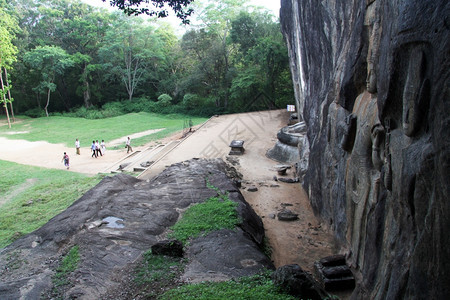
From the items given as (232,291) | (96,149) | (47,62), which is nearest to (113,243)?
(232,291)

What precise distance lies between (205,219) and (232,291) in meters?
3.76

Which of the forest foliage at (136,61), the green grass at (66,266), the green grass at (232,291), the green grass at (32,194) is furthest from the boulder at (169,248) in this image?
the forest foliage at (136,61)

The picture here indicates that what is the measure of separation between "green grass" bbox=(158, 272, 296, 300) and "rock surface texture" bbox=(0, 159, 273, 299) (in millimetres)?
466

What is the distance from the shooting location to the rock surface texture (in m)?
6.62

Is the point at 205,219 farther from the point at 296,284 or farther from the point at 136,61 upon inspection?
the point at 136,61

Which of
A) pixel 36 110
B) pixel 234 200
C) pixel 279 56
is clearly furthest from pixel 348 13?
pixel 36 110

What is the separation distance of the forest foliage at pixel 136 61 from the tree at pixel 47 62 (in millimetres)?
90

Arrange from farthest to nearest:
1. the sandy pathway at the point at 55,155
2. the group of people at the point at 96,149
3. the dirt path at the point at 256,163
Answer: the group of people at the point at 96,149 → the sandy pathway at the point at 55,155 → the dirt path at the point at 256,163

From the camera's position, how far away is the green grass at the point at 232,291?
18.9ft

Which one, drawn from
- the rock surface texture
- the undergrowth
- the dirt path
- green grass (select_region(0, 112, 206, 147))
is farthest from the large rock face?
green grass (select_region(0, 112, 206, 147))

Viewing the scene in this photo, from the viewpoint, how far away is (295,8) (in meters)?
15.3

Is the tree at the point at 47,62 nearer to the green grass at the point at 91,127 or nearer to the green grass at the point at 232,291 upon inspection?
the green grass at the point at 91,127

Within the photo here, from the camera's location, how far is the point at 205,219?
9594mm

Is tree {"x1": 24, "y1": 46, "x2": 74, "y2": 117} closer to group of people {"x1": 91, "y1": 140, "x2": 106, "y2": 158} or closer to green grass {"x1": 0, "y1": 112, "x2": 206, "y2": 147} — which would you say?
green grass {"x1": 0, "y1": 112, "x2": 206, "y2": 147}
